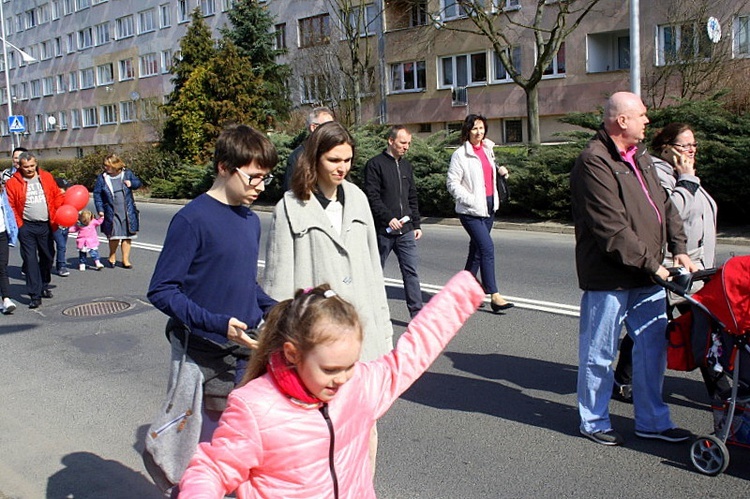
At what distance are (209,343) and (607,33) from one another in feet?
113

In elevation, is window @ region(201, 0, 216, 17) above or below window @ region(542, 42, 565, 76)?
above

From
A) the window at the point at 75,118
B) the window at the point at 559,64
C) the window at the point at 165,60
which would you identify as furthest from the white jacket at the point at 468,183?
the window at the point at 75,118

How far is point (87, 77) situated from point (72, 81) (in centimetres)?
256

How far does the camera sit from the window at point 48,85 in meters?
71.7

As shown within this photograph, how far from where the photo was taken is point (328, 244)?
389 cm

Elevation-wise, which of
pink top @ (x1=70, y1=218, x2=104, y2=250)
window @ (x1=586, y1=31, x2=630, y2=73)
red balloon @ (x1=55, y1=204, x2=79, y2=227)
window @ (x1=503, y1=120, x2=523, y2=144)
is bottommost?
pink top @ (x1=70, y1=218, x2=104, y2=250)

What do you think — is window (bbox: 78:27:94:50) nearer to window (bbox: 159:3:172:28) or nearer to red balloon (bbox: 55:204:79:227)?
window (bbox: 159:3:172:28)

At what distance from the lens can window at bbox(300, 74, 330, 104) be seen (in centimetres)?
3969

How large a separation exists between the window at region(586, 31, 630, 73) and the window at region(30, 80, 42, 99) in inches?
2153

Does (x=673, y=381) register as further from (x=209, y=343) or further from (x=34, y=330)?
(x=34, y=330)

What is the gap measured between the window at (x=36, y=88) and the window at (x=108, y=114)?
1124cm

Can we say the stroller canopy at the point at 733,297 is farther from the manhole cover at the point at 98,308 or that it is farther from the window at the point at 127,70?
the window at the point at 127,70

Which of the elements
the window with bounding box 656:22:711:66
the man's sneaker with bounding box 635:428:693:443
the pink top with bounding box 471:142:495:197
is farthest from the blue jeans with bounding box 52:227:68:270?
the window with bounding box 656:22:711:66

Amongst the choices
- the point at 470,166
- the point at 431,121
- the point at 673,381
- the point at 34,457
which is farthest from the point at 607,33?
the point at 34,457
